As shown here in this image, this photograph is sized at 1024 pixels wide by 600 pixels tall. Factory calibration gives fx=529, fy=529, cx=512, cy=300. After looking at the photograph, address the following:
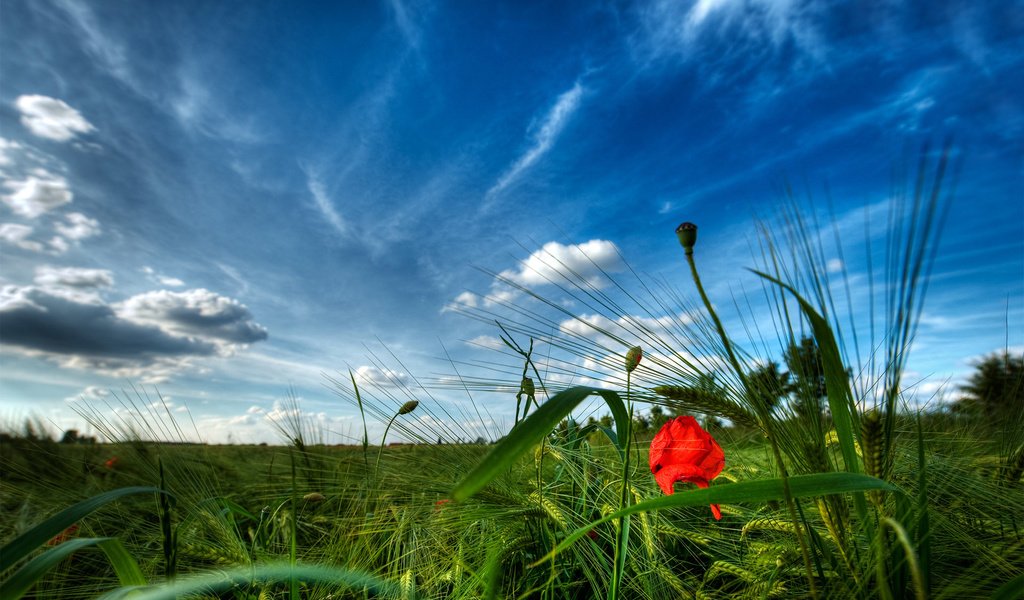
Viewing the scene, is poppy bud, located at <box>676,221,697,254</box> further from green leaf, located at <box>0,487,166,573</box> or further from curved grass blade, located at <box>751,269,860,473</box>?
green leaf, located at <box>0,487,166,573</box>

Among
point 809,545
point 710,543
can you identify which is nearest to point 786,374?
point 809,545

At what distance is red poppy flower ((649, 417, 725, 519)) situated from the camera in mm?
1067

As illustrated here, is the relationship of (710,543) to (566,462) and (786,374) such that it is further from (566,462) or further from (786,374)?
(786,374)

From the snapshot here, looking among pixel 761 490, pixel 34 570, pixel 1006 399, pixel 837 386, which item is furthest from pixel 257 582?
pixel 1006 399

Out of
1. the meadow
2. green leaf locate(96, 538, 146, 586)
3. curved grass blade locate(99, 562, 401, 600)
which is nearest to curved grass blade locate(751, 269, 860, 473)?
the meadow

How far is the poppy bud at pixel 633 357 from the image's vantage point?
2.84ft

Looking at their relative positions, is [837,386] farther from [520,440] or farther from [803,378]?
[520,440]

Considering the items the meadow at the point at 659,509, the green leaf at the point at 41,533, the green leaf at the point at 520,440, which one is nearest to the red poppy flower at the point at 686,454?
the meadow at the point at 659,509

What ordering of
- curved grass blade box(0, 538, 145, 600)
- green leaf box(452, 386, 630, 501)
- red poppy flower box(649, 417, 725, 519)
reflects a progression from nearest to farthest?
green leaf box(452, 386, 630, 501), curved grass blade box(0, 538, 145, 600), red poppy flower box(649, 417, 725, 519)

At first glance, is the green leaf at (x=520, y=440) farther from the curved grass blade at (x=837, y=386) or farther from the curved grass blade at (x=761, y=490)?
the curved grass blade at (x=837, y=386)

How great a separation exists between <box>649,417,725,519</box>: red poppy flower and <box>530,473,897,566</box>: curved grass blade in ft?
1.45

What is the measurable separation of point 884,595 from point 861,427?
0.21m

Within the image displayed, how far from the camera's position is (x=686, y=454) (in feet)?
→ 3.51

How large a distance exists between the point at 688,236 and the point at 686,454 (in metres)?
0.55
